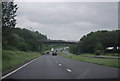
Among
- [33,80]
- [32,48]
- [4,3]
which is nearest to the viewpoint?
[33,80]

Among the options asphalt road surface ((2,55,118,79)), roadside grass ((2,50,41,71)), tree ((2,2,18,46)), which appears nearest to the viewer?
asphalt road surface ((2,55,118,79))

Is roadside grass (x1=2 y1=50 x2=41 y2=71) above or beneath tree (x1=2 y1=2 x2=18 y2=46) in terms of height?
beneath

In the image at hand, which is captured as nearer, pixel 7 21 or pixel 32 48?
pixel 7 21

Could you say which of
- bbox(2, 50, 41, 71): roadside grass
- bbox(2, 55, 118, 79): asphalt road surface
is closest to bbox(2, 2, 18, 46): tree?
bbox(2, 50, 41, 71): roadside grass

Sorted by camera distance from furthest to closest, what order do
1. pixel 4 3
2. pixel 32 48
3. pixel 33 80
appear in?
pixel 32 48 < pixel 4 3 < pixel 33 80

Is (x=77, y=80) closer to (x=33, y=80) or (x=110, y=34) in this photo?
(x=33, y=80)

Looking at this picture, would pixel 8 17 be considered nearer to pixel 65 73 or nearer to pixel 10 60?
pixel 10 60

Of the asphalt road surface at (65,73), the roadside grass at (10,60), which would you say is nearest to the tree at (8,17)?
the roadside grass at (10,60)

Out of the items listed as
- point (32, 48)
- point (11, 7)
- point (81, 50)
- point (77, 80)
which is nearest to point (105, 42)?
point (81, 50)

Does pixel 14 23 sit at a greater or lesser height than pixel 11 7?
lesser

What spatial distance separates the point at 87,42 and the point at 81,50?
5.53 m

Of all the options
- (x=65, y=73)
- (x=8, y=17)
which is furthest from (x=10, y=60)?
(x=65, y=73)

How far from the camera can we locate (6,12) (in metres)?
31.6

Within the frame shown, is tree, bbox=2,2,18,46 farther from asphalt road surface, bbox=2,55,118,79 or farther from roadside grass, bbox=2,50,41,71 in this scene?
asphalt road surface, bbox=2,55,118,79
